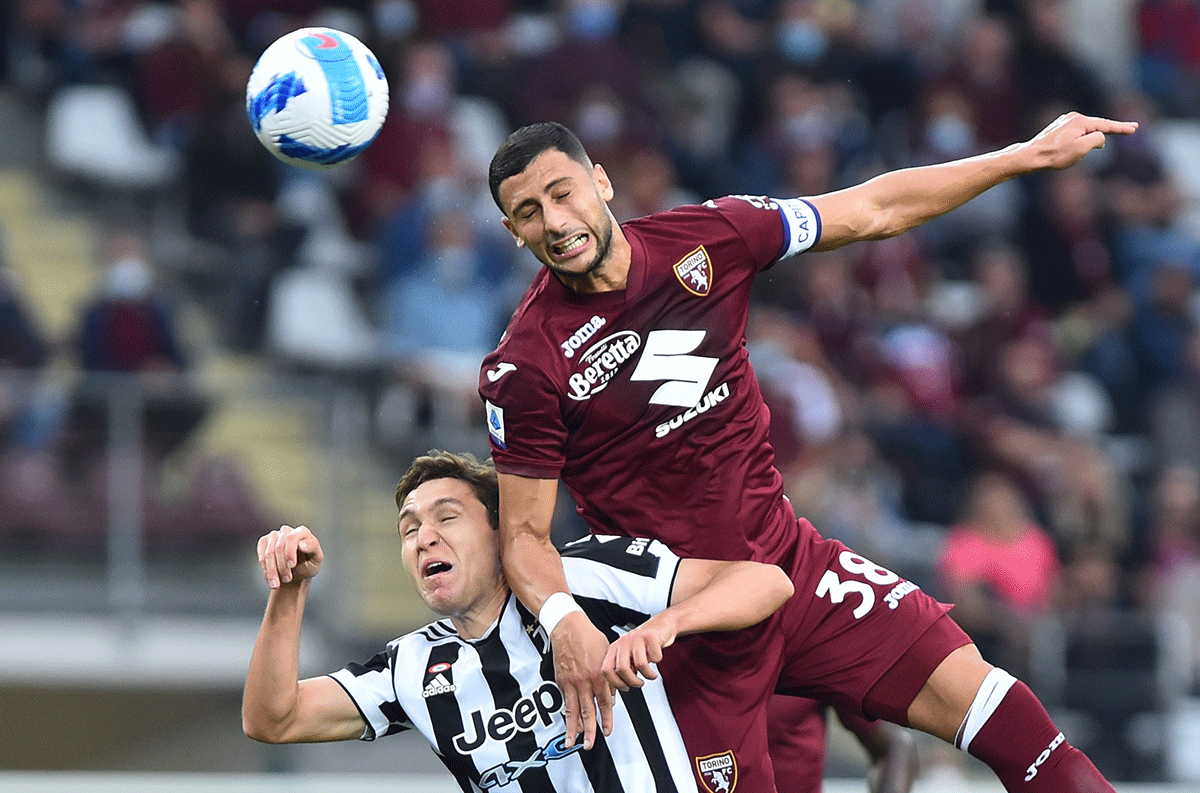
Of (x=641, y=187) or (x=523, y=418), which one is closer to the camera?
(x=523, y=418)

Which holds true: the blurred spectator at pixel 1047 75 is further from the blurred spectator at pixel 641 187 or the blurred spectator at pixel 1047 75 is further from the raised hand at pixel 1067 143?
the raised hand at pixel 1067 143

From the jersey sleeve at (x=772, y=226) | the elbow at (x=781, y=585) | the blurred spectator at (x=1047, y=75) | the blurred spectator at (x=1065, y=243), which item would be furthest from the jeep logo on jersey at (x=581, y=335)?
the blurred spectator at (x=1047, y=75)

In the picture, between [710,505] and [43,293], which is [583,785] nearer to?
[710,505]

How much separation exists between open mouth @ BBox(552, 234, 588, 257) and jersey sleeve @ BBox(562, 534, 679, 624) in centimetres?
73

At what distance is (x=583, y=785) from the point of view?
4320 mm

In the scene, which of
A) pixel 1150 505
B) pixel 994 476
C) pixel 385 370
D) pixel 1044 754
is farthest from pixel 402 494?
pixel 1150 505

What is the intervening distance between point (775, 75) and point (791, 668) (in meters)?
7.72

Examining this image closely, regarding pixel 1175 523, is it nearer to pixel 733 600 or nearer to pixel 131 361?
pixel 131 361

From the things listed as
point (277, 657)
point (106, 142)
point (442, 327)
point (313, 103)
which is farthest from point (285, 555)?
point (106, 142)

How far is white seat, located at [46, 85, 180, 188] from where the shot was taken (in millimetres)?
10633

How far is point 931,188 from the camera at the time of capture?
4.65 metres

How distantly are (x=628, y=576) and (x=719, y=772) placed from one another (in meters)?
0.56

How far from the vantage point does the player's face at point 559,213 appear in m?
4.24

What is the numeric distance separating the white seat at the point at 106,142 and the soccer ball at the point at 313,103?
6039 mm
